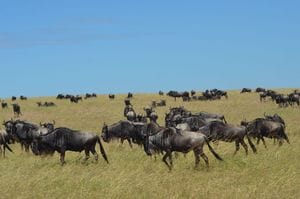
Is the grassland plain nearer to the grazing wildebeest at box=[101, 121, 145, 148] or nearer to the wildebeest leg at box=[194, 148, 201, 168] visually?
the wildebeest leg at box=[194, 148, 201, 168]

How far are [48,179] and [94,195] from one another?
2554 mm

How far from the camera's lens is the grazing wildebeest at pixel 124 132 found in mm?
22156

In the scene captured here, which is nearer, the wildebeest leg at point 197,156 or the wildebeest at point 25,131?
the wildebeest leg at point 197,156

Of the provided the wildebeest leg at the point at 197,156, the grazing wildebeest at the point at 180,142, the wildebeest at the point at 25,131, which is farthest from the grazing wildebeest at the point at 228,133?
the wildebeest at the point at 25,131

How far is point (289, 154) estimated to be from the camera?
17328 mm

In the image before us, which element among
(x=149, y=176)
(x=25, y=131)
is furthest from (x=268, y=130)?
(x=25, y=131)

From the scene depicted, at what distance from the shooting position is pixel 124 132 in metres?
22.3

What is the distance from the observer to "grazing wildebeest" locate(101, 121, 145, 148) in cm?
2216

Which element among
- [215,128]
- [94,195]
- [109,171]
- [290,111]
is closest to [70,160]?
[109,171]

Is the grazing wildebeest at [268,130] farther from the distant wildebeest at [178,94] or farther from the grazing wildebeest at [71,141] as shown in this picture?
the distant wildebeest at [178,94]

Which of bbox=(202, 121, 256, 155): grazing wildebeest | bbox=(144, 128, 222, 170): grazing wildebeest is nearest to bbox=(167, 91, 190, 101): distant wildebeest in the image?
bbox=(202, 121, 256, 155): grazing wildebeest

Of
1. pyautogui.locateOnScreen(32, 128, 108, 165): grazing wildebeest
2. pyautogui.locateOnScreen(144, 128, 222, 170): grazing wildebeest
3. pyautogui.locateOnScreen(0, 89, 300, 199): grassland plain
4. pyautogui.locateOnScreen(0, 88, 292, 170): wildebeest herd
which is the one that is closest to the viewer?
pyautogui.locateOnScreen(0, 89, 300, 199): grassland plain

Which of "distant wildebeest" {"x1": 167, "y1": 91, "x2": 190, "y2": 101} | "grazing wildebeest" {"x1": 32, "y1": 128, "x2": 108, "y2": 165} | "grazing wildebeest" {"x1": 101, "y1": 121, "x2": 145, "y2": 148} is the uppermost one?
"grazing wildebeest" {"x1": 32, "y1": 128, "x2": 108, "y2": 165}

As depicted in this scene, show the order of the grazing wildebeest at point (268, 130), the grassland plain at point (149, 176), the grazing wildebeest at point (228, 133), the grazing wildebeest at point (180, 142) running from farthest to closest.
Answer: the grazing wildebeest at point (268, 130) → the grazing wildebeest at point (228, 133) → the grazing wildebeest at point (180, 142) → the grassland plain at point (149, 176)
